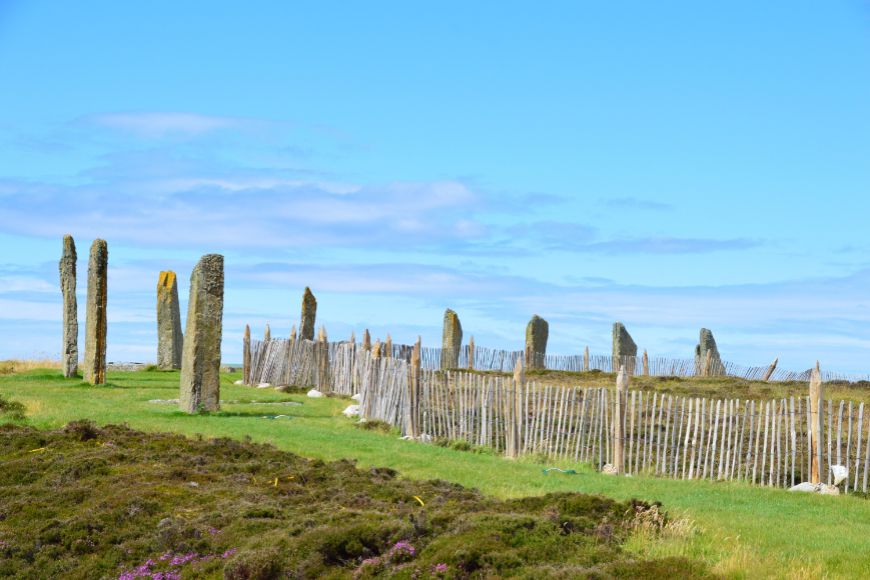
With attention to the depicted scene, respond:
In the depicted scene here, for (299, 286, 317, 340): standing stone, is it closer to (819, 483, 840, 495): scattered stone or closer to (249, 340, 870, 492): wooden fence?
(249, 340, 870, 492): wooden fence

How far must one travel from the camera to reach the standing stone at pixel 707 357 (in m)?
41.0

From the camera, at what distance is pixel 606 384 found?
28406 mm

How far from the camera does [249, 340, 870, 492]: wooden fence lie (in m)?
15.0

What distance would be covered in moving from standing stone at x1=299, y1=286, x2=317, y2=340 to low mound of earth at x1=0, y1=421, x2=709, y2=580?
782 inches

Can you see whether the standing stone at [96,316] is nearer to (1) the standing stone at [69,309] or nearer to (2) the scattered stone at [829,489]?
(1) the standing stone at [69,309]

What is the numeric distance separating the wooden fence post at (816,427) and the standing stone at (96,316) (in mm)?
18568

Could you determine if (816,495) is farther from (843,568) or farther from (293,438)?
(293,438)

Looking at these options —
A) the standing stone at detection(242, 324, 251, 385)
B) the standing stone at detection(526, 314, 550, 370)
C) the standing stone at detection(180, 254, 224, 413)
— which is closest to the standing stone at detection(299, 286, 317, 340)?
the standing stone at detection(242, 324, 251, 385)

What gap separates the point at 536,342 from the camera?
4125 cm

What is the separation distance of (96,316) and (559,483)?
712 inches

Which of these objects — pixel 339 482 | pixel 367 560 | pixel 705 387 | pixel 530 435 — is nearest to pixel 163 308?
pixel 705 387

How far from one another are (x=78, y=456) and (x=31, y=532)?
3.10 m

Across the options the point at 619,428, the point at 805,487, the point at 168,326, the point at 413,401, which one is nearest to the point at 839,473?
the point at 805,487

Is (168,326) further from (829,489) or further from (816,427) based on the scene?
(829,489)
